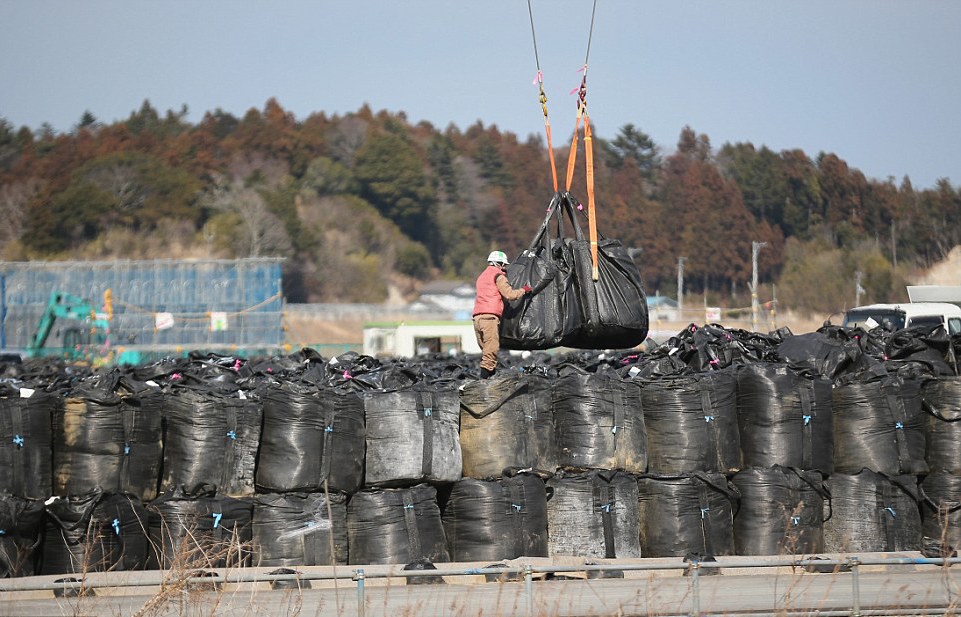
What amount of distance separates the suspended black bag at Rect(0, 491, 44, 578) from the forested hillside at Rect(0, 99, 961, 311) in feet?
120

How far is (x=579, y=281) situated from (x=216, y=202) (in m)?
59.9

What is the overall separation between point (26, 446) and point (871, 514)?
22.1 ft

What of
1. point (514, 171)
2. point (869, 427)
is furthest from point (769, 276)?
point (869, 427)

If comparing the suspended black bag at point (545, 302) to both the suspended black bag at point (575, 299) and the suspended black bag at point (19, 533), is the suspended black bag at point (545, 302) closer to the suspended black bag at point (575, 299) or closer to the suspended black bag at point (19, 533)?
the suspended black bag at point (575, 299)

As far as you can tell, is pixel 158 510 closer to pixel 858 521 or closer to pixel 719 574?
pixel 719 574

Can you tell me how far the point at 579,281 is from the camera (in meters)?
9.74

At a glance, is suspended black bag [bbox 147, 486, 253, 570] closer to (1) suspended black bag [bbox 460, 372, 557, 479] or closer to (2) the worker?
(1) suspended black bag [bbox 460, 372, 557, 479]

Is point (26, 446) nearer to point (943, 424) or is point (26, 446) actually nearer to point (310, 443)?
point (310, 443)

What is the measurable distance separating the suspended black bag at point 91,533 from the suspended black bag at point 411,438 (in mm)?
1828

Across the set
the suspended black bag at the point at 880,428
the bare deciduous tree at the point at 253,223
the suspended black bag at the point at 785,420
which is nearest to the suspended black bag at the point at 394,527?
the suspended black bag at the point at 785,420

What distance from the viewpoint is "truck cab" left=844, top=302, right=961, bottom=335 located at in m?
19.5

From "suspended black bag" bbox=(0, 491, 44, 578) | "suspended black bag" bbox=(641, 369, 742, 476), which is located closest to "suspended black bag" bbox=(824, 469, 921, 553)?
"suspended black bag" bbox=(641, 369, 742, 476)

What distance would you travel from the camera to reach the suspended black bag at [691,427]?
9.27m

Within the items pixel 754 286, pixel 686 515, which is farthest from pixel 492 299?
pixel 754 286
